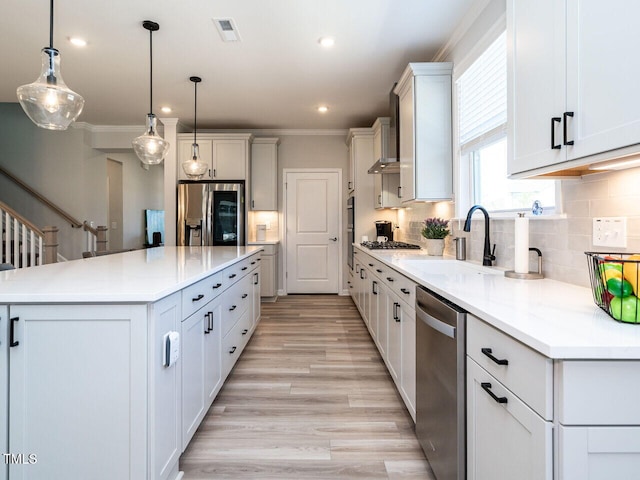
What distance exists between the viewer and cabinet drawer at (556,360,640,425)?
816mm

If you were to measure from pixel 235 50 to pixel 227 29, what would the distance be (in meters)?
0.38

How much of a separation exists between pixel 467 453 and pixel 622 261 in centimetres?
80

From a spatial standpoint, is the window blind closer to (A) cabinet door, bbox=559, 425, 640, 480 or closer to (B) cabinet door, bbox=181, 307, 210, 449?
(A) cabinet door, bbox=559, 425, 640, 480

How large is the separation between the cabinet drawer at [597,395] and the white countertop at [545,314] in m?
0.03

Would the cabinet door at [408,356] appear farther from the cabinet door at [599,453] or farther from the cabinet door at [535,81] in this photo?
the cabinet door at [599,453]

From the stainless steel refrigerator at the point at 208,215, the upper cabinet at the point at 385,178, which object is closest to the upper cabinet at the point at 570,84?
the upper cabinet at the point at 385,178

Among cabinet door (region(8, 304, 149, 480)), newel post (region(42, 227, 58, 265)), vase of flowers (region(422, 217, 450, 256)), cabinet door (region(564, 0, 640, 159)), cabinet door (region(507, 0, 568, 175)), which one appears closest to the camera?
cabinet door (region(564, 0, 640, 159))

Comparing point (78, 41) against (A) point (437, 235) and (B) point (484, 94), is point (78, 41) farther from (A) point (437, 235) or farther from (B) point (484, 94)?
(A) point (437, 235)

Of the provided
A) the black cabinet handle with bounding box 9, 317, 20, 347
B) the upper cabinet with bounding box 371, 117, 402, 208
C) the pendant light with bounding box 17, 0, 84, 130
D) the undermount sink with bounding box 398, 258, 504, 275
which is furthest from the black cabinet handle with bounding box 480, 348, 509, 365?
the upper cabinet with bounding box 371, 117, 402, 208

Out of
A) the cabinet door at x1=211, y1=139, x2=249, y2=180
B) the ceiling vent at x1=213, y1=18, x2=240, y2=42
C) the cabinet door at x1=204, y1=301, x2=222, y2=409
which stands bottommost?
the cabinet door at x1=204, y1=301, x2=222, y2=409

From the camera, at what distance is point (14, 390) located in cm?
135

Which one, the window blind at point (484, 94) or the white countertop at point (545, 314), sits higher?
the window blind at point (484, 94)

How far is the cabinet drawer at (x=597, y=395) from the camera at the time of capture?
2.68 feet

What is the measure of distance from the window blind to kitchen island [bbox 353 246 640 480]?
1506 millimetres
